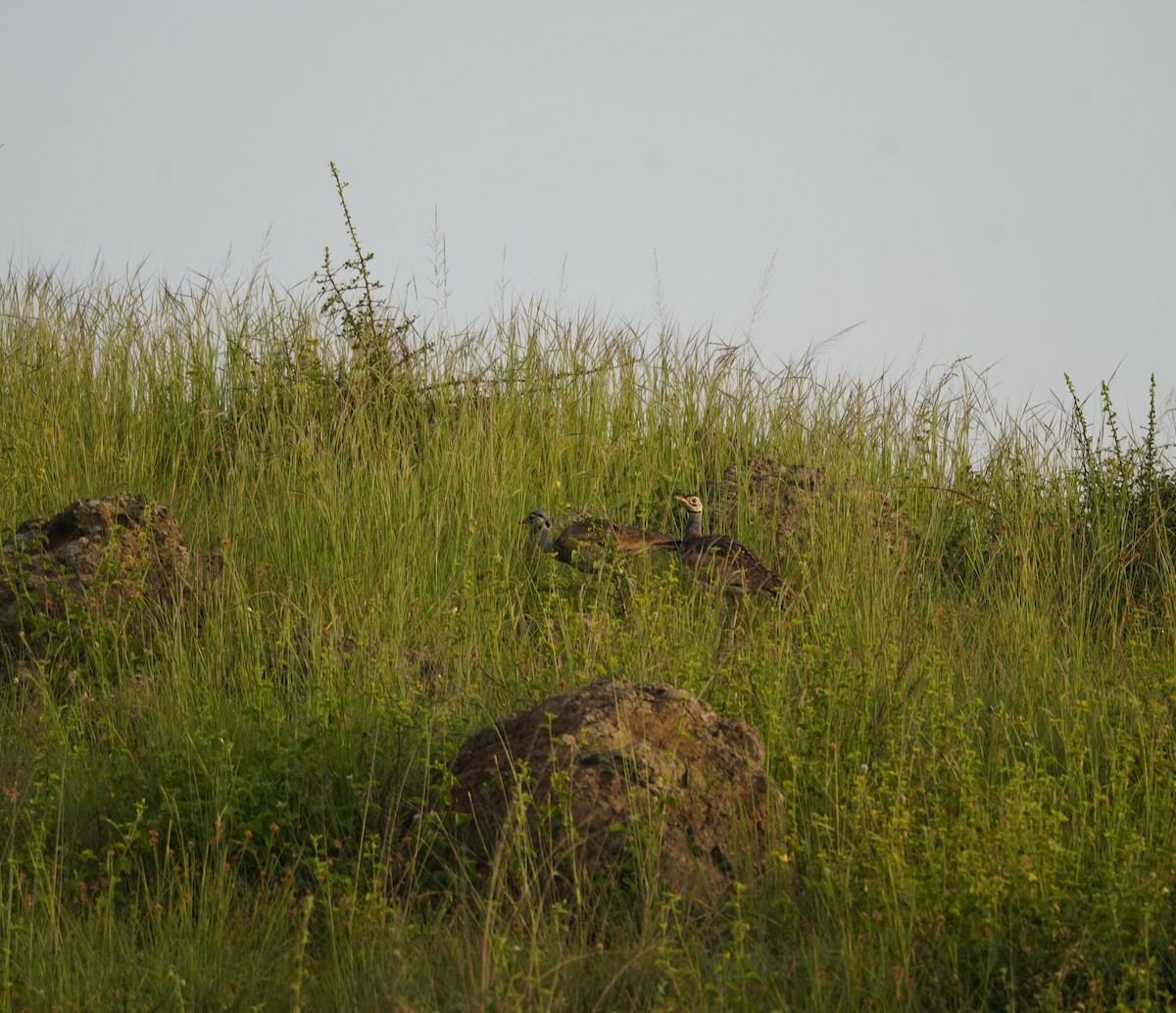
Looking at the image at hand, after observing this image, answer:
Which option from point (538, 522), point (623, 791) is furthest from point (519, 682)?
point (538, 522)

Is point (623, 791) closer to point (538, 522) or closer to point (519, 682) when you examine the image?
point (519, 682)

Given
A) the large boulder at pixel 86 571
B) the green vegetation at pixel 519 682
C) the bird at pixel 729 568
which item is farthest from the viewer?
the bird at pixel 729 568

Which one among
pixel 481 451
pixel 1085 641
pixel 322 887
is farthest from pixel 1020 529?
pixel 322 887

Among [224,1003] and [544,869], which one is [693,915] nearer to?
[544,869]

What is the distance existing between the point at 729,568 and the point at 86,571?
3.01 m

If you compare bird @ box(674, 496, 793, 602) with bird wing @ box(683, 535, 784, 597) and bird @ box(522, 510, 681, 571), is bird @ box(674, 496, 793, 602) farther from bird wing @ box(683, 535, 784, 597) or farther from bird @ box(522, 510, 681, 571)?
bird @ box(522, 510, 681, 571)

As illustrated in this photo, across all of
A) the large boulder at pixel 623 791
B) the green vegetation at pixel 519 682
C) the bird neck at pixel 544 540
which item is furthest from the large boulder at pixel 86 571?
the large boulder at pixel 623 791

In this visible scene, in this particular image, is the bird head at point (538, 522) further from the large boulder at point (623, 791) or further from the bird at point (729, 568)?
the large boulder at point (623, 791)

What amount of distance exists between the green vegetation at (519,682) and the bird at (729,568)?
13 centimetres

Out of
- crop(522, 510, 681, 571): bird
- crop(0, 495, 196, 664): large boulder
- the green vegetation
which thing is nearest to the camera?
the green vegetation

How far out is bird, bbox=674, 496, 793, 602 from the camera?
6051 millimetres

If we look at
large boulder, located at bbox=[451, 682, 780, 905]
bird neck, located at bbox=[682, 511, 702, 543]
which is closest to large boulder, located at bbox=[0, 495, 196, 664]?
large boulder, located at bbox=[451, 682, 780, 905]

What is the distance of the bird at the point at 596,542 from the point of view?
632 centimetres

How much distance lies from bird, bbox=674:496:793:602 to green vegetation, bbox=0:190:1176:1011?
0.13 metres
